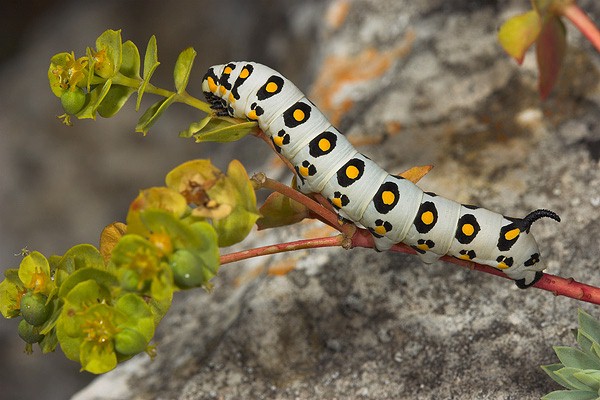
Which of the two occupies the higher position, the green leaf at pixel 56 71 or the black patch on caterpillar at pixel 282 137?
the black patch on caterpillar at pixel 282 137

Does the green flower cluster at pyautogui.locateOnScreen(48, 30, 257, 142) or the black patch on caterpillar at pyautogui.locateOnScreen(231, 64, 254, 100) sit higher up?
the black patch on caterpillar at pyautogui.locateOnScreen(231, 64, 254, 100)

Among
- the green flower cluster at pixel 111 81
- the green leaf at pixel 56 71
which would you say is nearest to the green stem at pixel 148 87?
the green flower cluster at pixel 111 81

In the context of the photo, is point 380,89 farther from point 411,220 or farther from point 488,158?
point 411,220

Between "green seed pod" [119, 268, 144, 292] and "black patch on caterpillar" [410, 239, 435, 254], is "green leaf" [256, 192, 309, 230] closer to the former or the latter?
"black patch on caterpillar" [410, 239, 435, 254]

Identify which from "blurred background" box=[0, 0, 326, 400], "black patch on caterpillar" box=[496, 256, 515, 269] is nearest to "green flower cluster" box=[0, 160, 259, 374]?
"black patch on caterpillar" box=[496, 256, 515, 269]

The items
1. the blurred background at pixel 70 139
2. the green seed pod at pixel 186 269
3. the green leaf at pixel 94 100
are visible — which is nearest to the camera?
the green seed pod at pixel 186 269

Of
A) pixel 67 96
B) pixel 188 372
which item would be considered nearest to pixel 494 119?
pixel 188 372

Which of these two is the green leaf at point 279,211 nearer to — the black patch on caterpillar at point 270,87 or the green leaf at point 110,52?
the black patch on caterpillar at point 270,87
